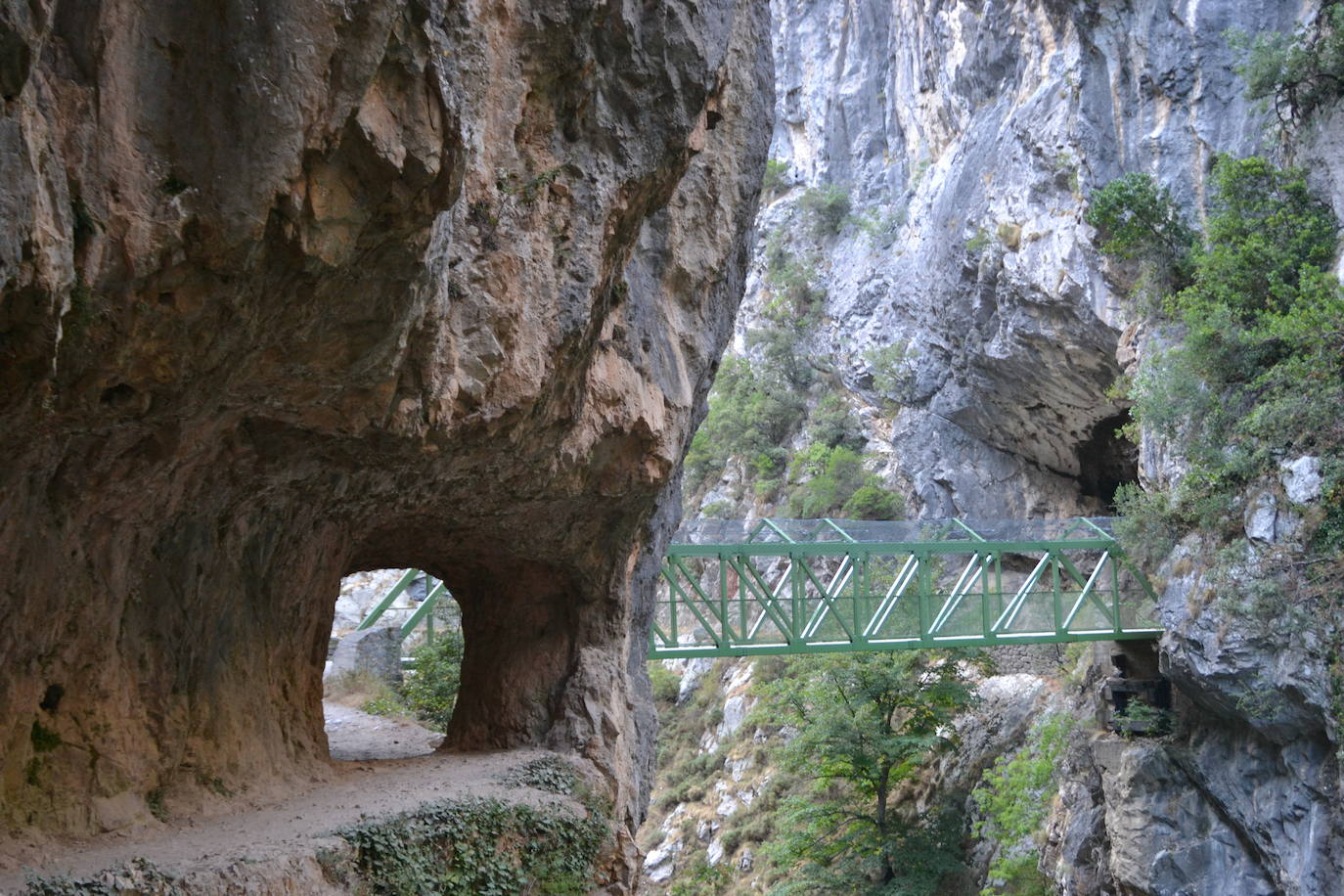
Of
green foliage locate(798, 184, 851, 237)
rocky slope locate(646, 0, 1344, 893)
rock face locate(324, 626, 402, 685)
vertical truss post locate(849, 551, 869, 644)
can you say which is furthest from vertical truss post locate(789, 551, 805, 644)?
green foliage locate(798, 184, 851, 237)

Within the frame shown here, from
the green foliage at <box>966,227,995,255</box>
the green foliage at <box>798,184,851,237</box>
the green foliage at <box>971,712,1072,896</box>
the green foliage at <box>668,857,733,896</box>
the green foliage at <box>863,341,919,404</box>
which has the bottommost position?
the green foliage at <box>668,857,733,896</box>

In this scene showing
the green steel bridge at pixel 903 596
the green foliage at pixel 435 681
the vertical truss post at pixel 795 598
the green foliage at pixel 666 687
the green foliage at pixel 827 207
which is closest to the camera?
the green foliage at pixel 435 681

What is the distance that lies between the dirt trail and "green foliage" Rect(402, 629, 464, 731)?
392cm

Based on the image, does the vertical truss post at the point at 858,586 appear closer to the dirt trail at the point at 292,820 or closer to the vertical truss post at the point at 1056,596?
the vertical truss post at the point at 1056,596

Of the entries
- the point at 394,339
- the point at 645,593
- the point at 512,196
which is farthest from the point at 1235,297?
the point at 394,339

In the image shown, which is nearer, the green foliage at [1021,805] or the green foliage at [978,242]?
the green foliage at [1021,805]

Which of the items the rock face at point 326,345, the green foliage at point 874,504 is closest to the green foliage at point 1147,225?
the rock face at point 326,345

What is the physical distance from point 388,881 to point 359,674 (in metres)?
11.0

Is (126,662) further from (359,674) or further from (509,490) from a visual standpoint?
(359,674)

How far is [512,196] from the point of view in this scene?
20.7 feet

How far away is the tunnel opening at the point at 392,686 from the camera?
1267 centimetres

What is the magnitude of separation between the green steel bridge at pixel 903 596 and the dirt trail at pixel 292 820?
5588 mm

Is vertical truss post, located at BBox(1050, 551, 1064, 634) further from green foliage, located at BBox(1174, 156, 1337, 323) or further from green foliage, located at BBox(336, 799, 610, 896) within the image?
green foliage, located at BBox(336, 799, 610, 896)

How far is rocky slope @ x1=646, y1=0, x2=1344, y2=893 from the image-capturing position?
1482 centimetres
